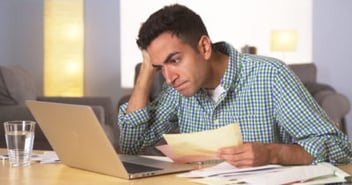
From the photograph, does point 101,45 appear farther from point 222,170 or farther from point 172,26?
point 222,170

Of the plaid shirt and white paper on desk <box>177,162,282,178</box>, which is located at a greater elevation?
the plaid shirt

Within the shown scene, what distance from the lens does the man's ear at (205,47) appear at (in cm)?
158

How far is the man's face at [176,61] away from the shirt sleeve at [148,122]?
222 mm

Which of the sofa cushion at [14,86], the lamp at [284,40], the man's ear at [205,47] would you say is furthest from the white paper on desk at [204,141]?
the lamp at [284,40]

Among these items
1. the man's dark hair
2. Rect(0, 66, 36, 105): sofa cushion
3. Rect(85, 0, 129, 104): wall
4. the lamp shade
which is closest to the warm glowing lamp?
Rect(85, 0, 129, 104): wall

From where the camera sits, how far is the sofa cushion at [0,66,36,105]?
4.04 meters

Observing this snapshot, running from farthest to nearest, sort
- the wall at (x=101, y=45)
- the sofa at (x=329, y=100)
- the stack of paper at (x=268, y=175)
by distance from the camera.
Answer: the wall at (x=101, y=45) → the sofa at (x=329, y=100) → the stack of paper at (x=268, y=175)

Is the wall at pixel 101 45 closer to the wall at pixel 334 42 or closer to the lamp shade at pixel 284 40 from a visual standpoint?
the lamp shade at pixel 284 40

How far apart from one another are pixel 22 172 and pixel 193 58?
0.50 metres

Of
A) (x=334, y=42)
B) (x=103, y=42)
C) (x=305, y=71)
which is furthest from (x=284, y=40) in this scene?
(x=103, y=42)

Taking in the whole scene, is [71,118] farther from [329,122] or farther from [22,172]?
[329,122]

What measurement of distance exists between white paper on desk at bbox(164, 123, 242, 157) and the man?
3 centimetres

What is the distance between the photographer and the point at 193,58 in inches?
60.9

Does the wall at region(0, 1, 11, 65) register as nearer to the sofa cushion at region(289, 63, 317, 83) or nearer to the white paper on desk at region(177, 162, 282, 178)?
the sofa cushion at region(289, 63, 317, 83)
